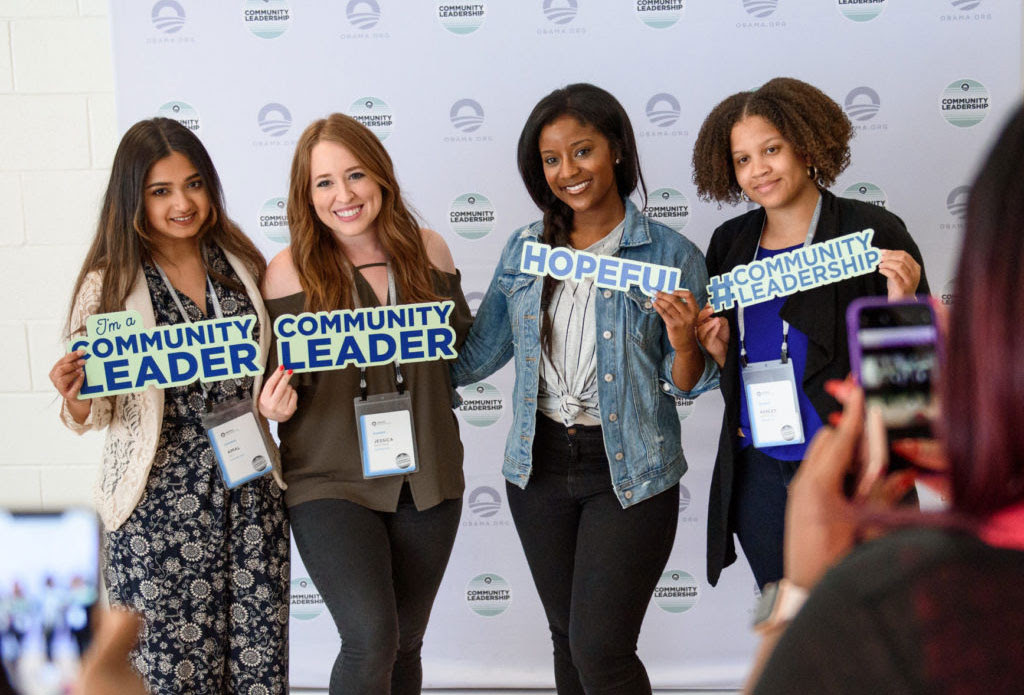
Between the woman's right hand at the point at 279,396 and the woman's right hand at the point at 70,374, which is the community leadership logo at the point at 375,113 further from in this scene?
the woman's right hand at the point at 70,374

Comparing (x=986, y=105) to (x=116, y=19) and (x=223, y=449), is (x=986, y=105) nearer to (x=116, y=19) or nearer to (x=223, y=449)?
(x=223, y=449)

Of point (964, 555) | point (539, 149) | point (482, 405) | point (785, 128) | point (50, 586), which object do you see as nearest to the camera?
point (964, 555)

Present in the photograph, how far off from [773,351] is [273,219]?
1719mm

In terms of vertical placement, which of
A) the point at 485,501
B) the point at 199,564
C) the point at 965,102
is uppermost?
the point at 965,102

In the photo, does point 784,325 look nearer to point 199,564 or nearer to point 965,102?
point 965,102

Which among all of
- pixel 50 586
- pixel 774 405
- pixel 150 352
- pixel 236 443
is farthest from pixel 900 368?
pixel 150 352

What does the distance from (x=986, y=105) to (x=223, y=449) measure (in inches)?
96.5

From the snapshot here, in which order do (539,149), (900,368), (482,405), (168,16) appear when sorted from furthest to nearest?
1. (482,405)
2. (168,16)
3. (539,149)
4. (900,368)

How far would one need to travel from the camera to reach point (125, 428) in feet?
6.98

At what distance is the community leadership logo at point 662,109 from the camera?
9.70 ft

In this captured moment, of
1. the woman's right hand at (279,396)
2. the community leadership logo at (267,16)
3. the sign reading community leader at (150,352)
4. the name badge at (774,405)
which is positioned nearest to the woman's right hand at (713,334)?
the name badge at (774,405)

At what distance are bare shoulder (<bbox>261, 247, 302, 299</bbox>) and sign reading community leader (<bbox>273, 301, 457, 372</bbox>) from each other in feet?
0.38

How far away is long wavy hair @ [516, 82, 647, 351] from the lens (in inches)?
88.0

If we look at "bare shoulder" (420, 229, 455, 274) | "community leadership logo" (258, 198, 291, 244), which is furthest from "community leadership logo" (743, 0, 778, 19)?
"community leadership logo" (258, 198, 291, 244)
